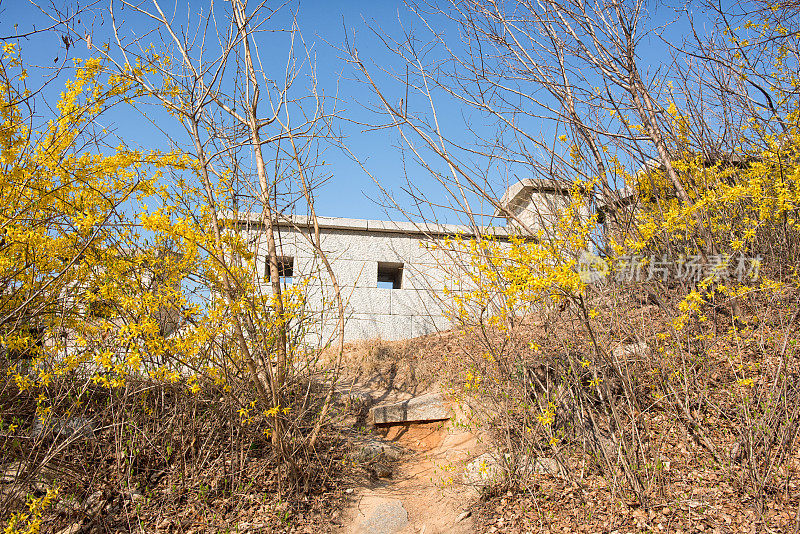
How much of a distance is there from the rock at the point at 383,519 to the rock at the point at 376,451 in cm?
65

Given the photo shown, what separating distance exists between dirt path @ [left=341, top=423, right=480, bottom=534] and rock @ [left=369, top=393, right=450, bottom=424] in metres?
0.47

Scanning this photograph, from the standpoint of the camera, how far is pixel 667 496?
3314mm

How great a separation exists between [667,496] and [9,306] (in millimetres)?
4904

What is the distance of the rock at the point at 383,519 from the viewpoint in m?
3.85

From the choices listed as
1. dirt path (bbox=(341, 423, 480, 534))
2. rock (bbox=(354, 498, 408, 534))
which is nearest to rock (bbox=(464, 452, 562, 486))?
dirt path (bbox=(341, 423, 480, 534))

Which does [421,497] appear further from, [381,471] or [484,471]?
[484,471]

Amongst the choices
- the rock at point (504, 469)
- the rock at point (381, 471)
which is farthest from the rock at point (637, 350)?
the rock at point (381, 471)

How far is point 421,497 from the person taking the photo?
4242mm

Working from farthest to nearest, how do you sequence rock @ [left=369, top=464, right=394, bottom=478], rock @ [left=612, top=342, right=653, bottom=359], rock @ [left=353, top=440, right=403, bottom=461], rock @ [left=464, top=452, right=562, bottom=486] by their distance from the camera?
rock @ [left=353, top=440, right=403, bottom=461] < rock @ [left=369, top=464, right=394, bottom=478] < rock @ [left=612, top=342, right=653, bottom=359] < rock @ [left=464, top=452, right=562, bottom=486]

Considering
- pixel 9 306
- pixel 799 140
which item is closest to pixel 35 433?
pixel 9 306

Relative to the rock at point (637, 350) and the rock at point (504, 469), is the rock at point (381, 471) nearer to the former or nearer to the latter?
the rock at point (504, 469)

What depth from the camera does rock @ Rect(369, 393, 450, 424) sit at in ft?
18.7

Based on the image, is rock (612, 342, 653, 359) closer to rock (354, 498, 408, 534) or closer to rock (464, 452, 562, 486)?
rock (464, 452, 562, 486)

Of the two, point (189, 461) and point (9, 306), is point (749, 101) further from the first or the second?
point (9, 306)
